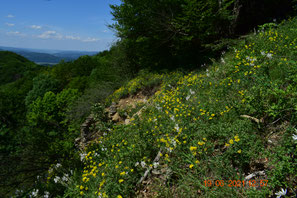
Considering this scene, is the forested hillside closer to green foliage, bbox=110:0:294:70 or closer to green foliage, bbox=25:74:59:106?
green foliage, bbox=110:0:294:70

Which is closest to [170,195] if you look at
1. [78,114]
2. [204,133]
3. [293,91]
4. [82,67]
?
[204,133]

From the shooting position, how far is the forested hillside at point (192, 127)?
2.03 m

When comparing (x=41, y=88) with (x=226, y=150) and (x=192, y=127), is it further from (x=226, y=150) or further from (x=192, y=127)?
(x=226, y=150)

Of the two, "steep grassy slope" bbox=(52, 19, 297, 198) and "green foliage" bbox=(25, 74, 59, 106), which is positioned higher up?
"steep grassy slope" bbox=(52, 19, 297, 198)

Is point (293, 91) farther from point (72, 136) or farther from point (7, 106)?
point (7, 106)

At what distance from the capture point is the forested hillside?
2.03 meters

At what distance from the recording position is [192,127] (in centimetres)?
297

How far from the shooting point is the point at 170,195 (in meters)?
2.19

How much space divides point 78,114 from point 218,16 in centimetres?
1057
